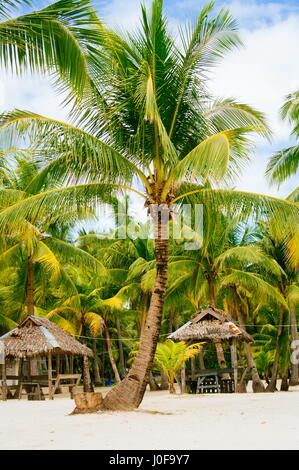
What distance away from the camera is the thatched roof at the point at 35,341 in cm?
1769

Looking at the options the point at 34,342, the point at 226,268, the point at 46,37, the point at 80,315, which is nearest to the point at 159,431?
the point at 46,37

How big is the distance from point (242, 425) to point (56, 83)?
6.20 meters

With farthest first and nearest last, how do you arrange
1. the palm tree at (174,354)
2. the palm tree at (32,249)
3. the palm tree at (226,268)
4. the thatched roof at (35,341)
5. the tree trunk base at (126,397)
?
the palm tree at (174,354)
the palm tree at (226,268)
the palm tree at (32,249)
the thatched roof at (35,341)
the tree trunk base at (126,397)

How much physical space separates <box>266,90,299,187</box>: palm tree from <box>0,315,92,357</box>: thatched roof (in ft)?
27.7

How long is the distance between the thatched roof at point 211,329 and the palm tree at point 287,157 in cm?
481

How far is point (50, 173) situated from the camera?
11.2 meters

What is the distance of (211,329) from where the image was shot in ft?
60.7

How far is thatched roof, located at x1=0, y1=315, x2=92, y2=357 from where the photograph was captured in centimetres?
1769

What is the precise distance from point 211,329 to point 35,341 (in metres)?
5.67

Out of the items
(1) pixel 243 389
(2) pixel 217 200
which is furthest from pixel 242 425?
(1) pixel 243 389

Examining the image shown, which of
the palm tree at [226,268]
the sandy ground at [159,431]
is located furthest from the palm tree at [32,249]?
the sandy ground at [159,431]

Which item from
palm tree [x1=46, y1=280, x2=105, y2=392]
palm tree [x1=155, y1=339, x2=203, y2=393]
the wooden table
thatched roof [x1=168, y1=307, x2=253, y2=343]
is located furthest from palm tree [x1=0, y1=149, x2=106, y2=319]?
the wooden table

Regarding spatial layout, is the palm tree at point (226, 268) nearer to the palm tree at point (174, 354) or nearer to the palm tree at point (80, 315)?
the palm tree at point (174, 354)

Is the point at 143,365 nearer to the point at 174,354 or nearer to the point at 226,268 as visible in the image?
→ the point at 174,354
